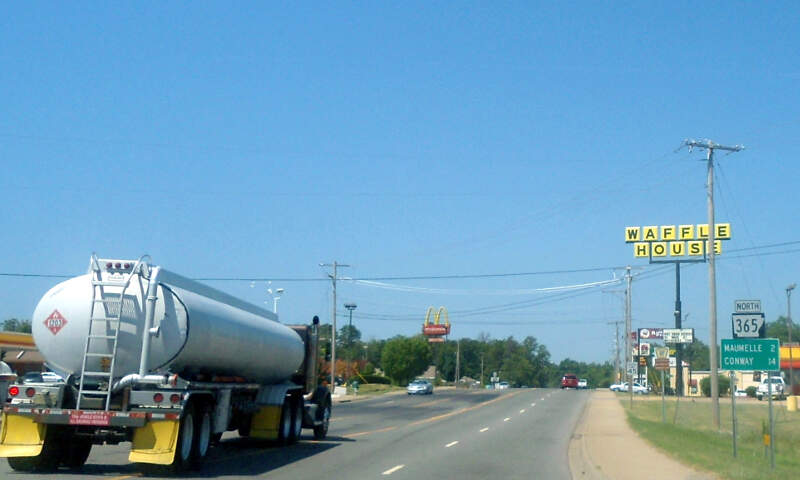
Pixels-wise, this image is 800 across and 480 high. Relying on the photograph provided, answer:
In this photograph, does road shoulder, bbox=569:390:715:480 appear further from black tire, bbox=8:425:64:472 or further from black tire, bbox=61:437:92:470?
black tire, bbox=8:425:64:472

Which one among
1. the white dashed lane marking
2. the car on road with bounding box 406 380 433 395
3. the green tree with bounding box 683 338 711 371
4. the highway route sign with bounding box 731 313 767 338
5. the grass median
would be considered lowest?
the white dashed lane marking

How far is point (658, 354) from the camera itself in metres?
38.4

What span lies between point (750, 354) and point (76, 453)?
1355 cm

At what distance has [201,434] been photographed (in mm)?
16969

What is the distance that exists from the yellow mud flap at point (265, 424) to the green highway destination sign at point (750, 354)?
10457mm

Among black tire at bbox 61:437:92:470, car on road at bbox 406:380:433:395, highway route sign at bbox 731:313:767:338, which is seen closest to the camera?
black tire at bbox 61:437:92:470

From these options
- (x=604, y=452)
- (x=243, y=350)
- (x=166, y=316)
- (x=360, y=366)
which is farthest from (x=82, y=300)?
(x=360, y=366)

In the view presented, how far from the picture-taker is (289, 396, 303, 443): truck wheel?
932 inches

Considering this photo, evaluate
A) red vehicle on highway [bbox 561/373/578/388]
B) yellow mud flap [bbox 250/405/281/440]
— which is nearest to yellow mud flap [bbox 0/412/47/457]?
yellow mud flap [bbox 250/405/281/440]

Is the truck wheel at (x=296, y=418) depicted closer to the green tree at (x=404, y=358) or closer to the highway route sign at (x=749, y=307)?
the highway route sign at (x=749, y=307)

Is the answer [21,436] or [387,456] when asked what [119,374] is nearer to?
[21,436]

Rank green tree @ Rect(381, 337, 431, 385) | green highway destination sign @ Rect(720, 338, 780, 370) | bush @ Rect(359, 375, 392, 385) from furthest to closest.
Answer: green tree @ Rect(381, 337, 431, 385) → bush @ Rect(359, 375, 392, 385) → green highway destination sign @ Rect(720, 338, 780, 370)

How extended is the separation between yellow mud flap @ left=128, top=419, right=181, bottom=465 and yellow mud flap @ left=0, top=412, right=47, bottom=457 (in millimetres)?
1676

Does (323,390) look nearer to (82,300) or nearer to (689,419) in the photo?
(82,300)
